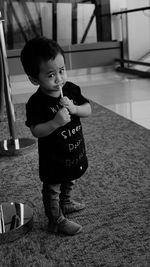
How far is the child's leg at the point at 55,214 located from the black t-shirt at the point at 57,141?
0.05m

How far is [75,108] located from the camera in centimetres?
110

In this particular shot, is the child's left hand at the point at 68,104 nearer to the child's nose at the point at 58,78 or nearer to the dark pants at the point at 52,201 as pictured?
the child's nose at the point at 58,78

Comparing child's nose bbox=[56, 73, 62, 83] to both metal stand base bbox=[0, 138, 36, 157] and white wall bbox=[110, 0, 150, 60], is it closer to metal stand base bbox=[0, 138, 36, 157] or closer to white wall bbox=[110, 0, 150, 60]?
metal stand base bbox=[0, 138, 36, 157]

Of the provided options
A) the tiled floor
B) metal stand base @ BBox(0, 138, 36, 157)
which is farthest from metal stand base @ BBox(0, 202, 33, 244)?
the tiled floor

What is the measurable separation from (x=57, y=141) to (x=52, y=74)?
8.4 inches

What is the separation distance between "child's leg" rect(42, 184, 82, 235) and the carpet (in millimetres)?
27

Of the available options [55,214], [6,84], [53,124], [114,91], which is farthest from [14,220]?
[114,91]

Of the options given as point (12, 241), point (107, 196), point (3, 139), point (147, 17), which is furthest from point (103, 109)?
point (147, 17)

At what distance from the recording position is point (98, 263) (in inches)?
40.3

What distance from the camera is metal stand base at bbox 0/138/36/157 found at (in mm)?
2131

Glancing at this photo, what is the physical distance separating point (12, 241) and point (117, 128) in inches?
55.8

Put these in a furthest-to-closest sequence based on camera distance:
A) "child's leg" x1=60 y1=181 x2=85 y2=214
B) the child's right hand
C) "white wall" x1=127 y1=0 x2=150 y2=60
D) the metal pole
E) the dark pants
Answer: "white wall" x1=127 y1=0 x2=150 y2=60, the metal pole, "child's leg" x1=60 y1=181 x2=85 y2=214, the dark pants, the child's right hand

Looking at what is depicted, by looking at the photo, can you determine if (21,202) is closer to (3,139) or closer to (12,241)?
(12,241)

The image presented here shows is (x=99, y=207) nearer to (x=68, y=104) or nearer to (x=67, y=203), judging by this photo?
(x=67, y=203)
